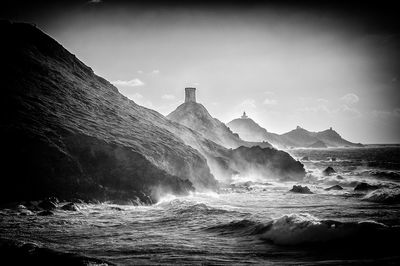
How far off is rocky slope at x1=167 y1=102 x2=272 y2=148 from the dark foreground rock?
329 feet

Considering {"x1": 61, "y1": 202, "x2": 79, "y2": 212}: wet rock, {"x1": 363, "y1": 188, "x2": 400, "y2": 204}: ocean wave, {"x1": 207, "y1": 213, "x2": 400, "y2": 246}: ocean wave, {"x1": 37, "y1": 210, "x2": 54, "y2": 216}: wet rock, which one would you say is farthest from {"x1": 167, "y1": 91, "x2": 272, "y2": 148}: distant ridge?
{"x1": 207, "y1": 213, "x2": 400, "y2": 246}: ocean wave

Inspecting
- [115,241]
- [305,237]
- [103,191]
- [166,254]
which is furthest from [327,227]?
[103,191]

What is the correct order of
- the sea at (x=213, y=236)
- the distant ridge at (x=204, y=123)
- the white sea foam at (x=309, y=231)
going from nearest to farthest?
1. the sea at (x=213, y=236)
2. the white sea foam at (x=309, y=231)
3. the distant ridge at (x=204, y=123)

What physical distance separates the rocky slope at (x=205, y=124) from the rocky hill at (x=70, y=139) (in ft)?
256

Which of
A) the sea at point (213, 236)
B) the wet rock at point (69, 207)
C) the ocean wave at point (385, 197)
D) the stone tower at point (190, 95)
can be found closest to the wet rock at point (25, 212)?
the sea at point (213, 236)

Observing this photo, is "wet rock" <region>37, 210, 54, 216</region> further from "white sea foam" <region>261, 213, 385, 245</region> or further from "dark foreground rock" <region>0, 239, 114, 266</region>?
"white sea foam" <region>261, 213, 385, 245</region>

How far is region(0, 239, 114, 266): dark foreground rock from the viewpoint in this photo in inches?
300

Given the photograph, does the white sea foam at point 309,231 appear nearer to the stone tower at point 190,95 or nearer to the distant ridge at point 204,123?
the distant ridge at point 204,123

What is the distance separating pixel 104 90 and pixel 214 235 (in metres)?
28.3

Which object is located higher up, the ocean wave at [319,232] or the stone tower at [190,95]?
the stone tower at [190,95]

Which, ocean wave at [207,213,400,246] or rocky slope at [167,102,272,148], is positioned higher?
rocky slope at [167,102,272,148]

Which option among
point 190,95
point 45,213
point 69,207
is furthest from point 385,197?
point 190,95

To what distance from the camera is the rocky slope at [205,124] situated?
113 meters

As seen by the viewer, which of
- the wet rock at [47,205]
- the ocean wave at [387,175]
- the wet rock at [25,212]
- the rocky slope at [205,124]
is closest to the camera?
the wet rock at [25,212]
